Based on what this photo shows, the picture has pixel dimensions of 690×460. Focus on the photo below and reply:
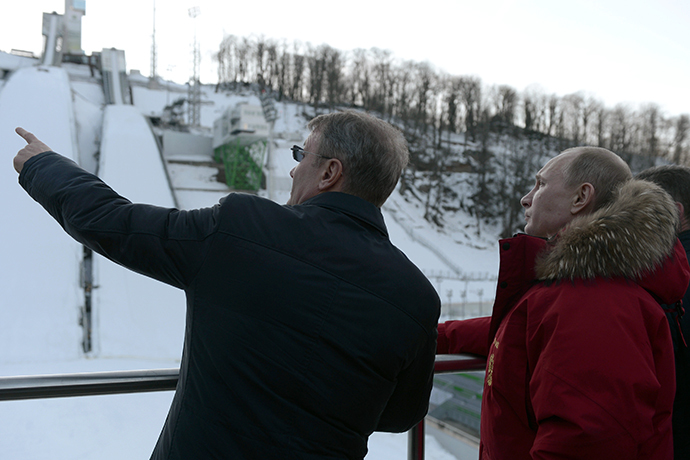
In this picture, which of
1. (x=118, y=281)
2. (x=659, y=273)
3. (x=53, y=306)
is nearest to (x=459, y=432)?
(x=659, y=273)

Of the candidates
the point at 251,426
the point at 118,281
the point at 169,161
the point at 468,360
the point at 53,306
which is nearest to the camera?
the point at 251,426

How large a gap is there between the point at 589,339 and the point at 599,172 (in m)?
0.51

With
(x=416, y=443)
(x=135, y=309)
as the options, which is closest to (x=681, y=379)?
(x=416, y=443)

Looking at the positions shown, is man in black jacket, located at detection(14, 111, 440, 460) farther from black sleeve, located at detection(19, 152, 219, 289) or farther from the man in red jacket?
the man in red jacket

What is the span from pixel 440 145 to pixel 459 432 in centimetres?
3619

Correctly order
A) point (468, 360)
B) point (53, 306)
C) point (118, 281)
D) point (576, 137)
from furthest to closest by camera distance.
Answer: point (576, 137) → point (118, 281) → point (53, 306) → point (468, 360)

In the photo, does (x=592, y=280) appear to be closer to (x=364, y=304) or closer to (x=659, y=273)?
(x=659, y=273)

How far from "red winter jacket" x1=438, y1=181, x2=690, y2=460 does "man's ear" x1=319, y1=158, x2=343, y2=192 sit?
16.6 inches

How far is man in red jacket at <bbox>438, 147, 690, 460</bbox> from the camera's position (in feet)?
3.25

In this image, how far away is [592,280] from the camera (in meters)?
1.09

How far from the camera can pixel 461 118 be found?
41.7 m

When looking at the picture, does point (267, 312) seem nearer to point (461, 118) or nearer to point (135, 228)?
point (135, 228)

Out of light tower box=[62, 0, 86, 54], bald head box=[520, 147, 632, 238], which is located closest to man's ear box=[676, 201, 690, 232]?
bald head box=[520, 147, 632, 238]

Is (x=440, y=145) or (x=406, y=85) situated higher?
(x=406, y=85)
